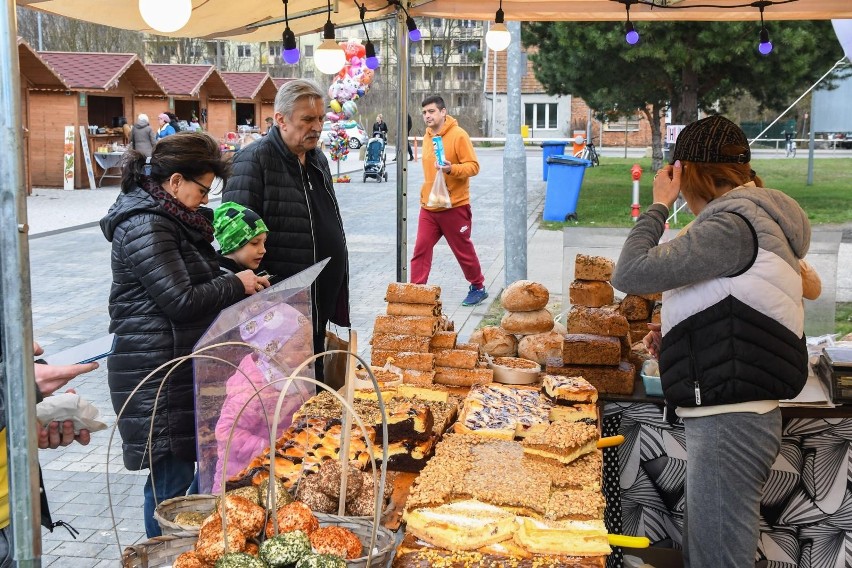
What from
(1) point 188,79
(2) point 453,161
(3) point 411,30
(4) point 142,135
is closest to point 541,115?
(1) point 188,79

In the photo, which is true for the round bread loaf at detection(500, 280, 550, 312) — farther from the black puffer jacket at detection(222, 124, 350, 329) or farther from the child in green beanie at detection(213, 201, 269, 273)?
the child in green beanie at detection(213, 201, 269, 273)

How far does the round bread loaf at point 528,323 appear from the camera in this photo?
4582 millimetres

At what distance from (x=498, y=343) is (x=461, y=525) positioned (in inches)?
86.1

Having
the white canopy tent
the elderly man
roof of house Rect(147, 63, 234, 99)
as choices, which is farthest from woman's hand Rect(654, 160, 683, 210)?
roof of house Rect(147, 63, 234, 99)

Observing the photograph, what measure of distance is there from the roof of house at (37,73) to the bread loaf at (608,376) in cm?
2139

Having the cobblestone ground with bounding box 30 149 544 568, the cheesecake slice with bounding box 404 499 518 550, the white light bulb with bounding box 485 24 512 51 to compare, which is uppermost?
the white light bulb with bounding box 485 24 512 51

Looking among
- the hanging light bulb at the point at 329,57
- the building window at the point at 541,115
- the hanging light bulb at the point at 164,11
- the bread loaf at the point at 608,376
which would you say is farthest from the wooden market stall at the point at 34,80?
the building window at the point at 541,115

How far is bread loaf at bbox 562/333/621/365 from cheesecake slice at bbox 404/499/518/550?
1.60 m

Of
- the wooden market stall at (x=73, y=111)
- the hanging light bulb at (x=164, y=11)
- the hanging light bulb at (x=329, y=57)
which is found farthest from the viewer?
the wooden market stall at (x=73, y=111)

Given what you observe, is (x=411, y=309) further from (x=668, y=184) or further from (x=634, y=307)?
(x=668, y=184)

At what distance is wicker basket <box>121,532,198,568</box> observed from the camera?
2152mm

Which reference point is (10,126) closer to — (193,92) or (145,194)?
(145,194)

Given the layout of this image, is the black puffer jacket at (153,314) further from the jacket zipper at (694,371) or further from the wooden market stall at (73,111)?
the wooden market stall at (73,111)

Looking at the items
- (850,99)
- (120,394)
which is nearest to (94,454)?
(120,394)
